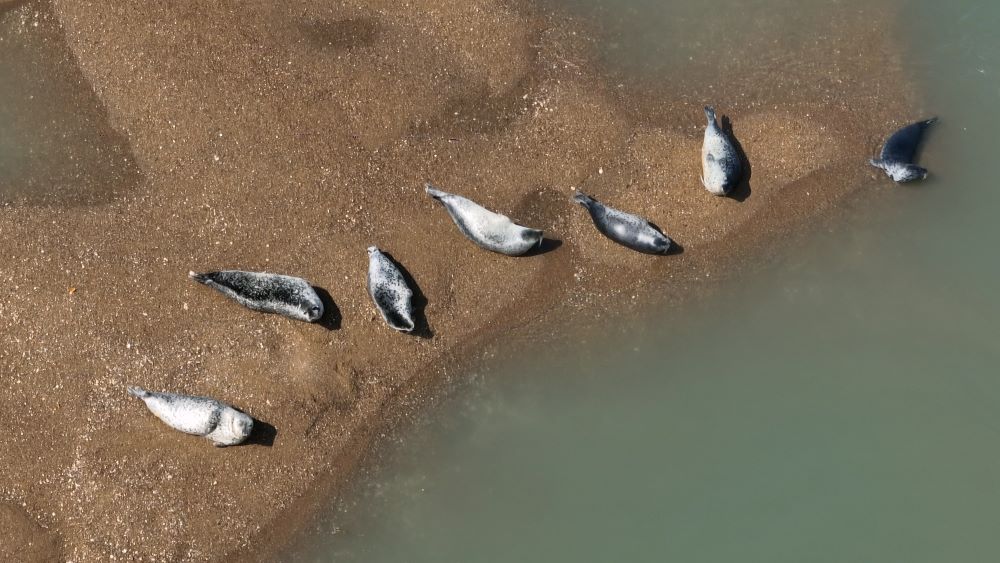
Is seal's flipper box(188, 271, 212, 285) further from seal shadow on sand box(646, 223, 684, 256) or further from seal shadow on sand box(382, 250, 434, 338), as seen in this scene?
seal shadow on sand box(646, 223, 684, 256)

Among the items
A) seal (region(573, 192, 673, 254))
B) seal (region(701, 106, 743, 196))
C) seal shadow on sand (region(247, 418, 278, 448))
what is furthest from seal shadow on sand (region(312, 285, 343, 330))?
seal (region(701, 106, 743, 196))

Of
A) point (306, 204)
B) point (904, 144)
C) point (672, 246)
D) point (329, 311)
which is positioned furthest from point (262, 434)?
point (904, 144)

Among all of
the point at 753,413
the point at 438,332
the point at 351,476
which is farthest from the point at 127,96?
the point at 753,413

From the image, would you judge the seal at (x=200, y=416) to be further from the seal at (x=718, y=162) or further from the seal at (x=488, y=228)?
the seal at (x=718, y=162)

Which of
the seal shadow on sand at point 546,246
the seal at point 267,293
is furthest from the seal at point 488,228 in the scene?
the seal at point 267,293

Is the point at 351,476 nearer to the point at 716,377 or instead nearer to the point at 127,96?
the point at 716,377

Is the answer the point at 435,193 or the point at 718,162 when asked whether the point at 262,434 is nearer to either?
the point at 435,193
